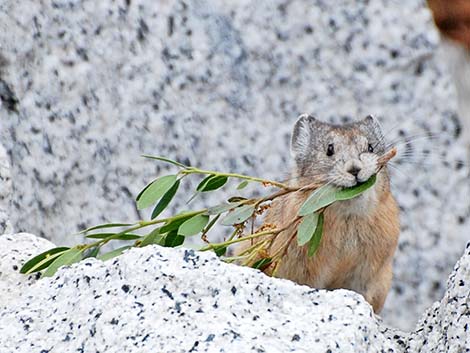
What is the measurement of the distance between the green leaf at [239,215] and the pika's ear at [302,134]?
4.00 ft

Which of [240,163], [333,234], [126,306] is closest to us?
[126,306]

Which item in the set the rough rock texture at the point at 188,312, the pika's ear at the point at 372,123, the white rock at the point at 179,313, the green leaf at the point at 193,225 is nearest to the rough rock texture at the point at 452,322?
the rough rock texture at the point at 188,312

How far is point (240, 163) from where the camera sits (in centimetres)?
609

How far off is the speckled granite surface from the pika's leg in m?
0.72

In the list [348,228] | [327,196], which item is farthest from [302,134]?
[327,196]

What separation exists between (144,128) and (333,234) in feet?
3.77

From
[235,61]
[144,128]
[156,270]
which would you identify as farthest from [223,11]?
[156,270]

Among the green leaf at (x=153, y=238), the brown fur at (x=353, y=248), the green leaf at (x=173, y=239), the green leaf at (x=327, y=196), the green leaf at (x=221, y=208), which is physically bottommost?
the brown fur at (x=353, y=248)

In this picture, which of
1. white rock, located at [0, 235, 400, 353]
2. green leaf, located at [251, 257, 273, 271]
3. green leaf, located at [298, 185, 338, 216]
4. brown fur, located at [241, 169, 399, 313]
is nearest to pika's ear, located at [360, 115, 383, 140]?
brown fur, located at [241, 169, 399, 313]

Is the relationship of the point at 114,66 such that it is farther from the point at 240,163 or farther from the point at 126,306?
the point at 126,306

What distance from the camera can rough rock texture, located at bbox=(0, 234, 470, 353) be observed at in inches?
119

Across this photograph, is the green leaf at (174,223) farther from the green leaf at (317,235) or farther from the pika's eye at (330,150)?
the pika's eye at (330,150)

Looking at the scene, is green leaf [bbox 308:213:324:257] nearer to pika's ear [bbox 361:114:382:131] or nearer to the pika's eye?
the pika's eye

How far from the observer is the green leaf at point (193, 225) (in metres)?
4.04
